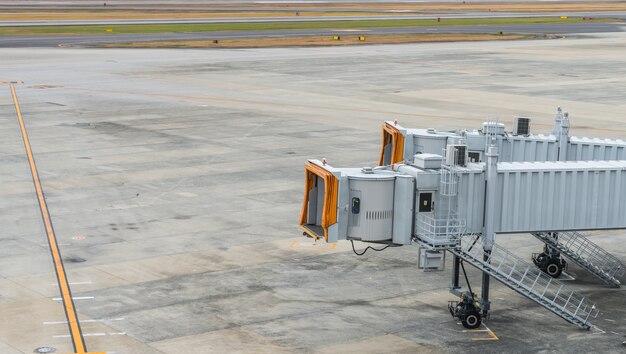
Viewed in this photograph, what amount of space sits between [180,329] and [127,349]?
2226 millimetres

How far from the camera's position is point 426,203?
107 ft

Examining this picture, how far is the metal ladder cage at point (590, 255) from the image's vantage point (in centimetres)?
3872

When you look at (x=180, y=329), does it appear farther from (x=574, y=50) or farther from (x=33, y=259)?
(x=574, y=50)

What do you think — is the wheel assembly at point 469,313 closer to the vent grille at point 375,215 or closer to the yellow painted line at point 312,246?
the vent grille at point 375,215

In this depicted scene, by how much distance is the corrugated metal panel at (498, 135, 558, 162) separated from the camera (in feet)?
133

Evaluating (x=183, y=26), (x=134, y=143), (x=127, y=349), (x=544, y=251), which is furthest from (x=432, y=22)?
(x=127, y=349)

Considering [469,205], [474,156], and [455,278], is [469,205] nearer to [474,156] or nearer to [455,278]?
[455,278]

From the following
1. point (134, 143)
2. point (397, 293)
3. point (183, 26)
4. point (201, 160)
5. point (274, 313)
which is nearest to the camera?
point (274, 313)

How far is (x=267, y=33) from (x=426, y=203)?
129 meters

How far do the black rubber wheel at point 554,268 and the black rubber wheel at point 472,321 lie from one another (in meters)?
7.50

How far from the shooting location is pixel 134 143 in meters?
67.4

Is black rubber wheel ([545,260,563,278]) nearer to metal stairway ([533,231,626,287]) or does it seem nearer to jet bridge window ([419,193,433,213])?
metal stairway ([533,231,626,287])

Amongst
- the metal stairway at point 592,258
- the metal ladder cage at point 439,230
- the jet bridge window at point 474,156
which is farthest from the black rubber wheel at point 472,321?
the jet bridge window at point 474,156

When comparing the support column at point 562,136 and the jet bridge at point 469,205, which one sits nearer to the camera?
the jet bridge at point 469,205
